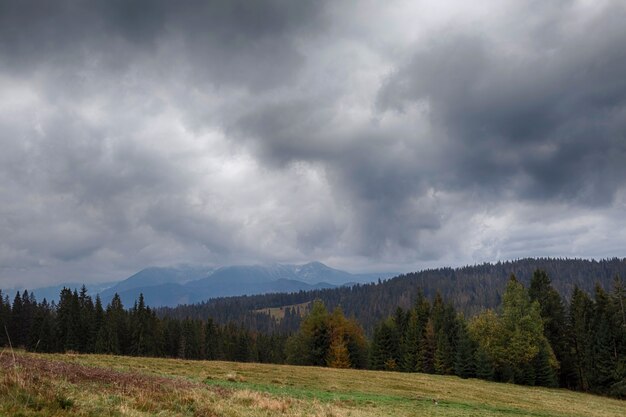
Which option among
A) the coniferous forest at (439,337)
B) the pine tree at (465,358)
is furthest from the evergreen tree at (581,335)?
the pine tree at (465,358)

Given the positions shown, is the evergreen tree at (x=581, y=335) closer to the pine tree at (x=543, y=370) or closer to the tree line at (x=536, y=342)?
the tree line at (x=536, y=342)

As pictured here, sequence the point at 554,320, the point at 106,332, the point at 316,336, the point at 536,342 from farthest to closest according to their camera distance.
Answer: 1. the point at 106,332
2. the point at 316,336
3. the point at 554,320
4. the point at 536,342

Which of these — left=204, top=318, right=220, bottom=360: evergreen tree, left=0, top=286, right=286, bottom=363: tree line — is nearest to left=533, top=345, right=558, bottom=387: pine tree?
left=0, top=286, right=286, bottom=363: tree line

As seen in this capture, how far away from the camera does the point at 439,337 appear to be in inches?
2955

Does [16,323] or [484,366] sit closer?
[484,366]

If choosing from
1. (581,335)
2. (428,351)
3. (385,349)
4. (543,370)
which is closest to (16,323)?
(385,349)

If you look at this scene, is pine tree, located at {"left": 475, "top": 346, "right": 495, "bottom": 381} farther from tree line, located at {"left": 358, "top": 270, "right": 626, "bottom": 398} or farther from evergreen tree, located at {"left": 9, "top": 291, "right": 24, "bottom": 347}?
evergreen tree, located at {"left": 9, "top": 291, "right": 24, "bottom": 347}

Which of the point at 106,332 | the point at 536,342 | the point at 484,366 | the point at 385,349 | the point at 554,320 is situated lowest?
the point at 385,349

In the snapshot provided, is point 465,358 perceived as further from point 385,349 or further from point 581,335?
point 385,349

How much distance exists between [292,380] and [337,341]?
49393 millimetres

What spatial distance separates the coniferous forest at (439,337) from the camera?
6444 centimetres

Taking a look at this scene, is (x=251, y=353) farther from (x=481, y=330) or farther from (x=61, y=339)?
(x=481, y=330)

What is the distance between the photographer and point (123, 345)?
10081 cm

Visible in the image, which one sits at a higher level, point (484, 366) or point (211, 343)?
point (484, 366)
